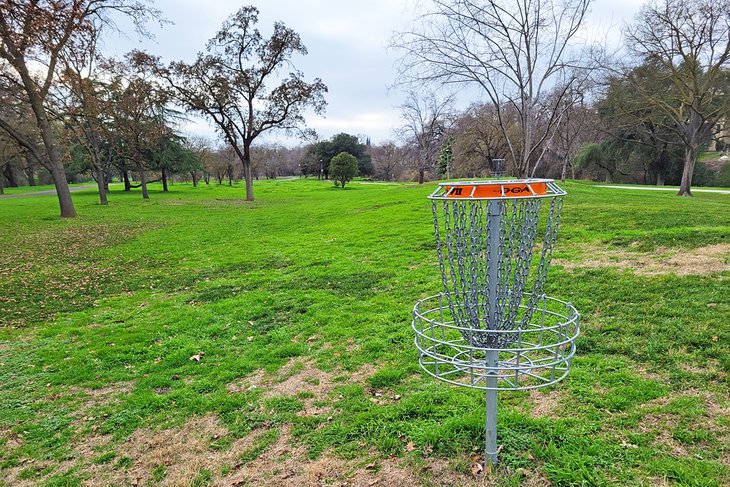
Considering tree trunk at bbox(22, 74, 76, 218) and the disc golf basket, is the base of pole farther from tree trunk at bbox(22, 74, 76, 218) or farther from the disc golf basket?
tree trunk at bbox(22, 74, 76, 218)

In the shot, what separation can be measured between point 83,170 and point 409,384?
39709 mm

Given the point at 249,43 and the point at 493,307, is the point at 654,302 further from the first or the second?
the point at 249,43

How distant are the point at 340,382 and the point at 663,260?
18.2 ft

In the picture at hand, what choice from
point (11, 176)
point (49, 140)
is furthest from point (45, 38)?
point (11, 176)

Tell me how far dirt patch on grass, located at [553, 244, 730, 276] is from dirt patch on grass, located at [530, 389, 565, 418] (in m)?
3.54

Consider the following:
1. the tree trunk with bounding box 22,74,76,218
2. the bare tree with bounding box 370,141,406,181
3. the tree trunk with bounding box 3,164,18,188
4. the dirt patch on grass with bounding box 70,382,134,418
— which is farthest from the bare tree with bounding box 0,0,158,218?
the bare tree with bounding box 370,141,406,181

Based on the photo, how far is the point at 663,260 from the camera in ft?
20.7

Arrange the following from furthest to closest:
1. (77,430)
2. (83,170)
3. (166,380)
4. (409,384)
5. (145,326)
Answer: (83,170), (145,326), (166,380), (409,384), (77,430)

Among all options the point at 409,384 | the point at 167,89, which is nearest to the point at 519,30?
the point at 409,384

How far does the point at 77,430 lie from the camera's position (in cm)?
343

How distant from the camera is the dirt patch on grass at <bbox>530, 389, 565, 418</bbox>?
3.10 metres

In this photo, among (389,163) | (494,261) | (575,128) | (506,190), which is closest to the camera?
(506,190)

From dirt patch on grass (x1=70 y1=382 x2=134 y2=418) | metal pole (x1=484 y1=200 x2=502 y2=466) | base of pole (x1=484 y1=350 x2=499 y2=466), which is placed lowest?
dirt patch on grass (x1=70 y1=382 x2=134 y2=418)

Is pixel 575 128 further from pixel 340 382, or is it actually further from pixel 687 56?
pixel 340 382
